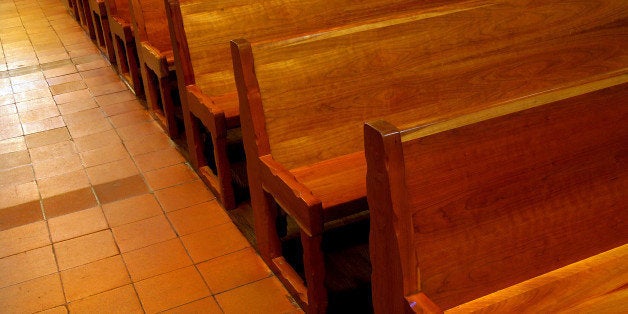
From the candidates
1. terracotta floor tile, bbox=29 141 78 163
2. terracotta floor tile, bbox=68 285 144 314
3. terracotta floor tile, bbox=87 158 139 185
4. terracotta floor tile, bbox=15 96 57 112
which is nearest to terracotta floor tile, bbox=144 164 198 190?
terracotta floor tile, bbox=87 158 139 185

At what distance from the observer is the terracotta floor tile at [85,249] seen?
10.3 ft

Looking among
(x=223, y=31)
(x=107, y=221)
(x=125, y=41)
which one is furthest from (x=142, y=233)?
(x=125, y=41)

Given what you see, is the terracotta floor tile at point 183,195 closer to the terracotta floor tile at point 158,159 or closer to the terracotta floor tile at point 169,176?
the terracotta floor tile at point 169,176

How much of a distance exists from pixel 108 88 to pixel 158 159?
1.57 meters

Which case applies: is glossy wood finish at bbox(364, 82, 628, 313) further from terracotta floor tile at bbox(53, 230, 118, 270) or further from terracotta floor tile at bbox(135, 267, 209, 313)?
terracotta floor tile at bbox(53, 230, 118, 270)

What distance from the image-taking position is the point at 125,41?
4816 mm

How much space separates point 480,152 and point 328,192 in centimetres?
81

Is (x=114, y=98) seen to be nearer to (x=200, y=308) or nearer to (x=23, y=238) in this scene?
(x=23, y=238)

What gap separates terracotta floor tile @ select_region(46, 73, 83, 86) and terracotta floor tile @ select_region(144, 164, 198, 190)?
215cm

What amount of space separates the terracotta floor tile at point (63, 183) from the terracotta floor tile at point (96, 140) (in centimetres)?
35

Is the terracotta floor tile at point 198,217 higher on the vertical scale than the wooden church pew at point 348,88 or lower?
lower

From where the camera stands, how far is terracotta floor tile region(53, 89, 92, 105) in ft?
17.1

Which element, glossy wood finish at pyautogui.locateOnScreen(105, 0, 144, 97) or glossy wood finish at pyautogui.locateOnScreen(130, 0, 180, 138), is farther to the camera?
glossy wood finish at pyautogui.locateOnScreen(105, 0, 144, 97)

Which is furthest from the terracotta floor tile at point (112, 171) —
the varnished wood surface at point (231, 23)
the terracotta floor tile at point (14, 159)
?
the varnished wood surface at point (231, 23)
